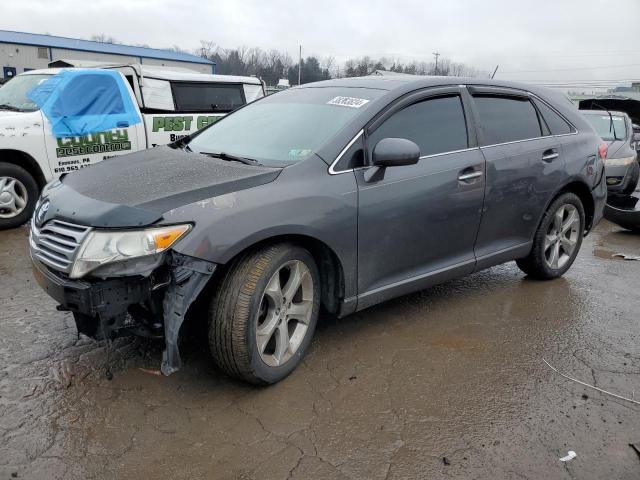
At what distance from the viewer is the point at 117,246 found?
8.07ft

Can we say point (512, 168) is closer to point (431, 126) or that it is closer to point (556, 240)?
point (431, 126)

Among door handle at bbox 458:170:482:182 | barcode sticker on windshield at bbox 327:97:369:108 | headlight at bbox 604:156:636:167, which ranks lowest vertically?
headlight at bbox 604:156:636:167

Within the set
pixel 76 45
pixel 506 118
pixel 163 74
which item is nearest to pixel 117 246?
pixel 506 118

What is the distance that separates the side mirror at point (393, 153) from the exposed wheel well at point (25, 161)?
15.3 ft

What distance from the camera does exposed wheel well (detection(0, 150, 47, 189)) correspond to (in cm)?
598

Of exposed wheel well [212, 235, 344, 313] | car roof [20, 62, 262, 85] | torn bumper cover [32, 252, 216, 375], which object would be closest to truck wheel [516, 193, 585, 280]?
exposed wheel well [212, 235, 344, 313]

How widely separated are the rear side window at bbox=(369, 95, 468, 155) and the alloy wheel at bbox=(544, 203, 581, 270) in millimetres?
1394

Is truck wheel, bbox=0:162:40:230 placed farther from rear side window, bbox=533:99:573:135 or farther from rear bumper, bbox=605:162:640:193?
rear bumper, bbox=605:162:640:193

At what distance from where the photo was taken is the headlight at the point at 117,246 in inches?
96.3

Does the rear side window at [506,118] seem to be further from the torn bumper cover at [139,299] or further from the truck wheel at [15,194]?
the truck wheel at [15,194]

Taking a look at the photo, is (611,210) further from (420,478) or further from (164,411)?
(164,411)

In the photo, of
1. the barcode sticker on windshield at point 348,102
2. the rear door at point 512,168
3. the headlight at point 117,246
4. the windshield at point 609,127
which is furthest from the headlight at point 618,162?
the headlight at point 117,246

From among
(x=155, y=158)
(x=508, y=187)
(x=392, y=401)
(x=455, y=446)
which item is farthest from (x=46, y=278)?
(x=508, y=187)

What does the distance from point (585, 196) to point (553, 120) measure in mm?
807
